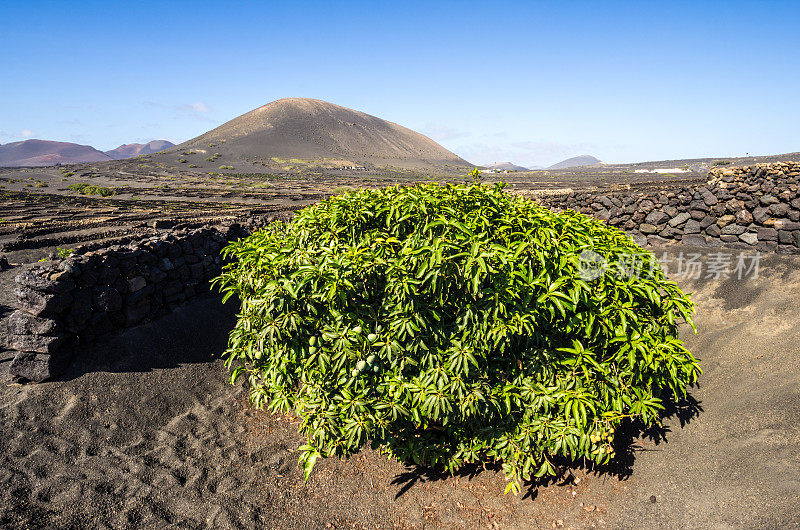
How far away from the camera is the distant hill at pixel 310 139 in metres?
118

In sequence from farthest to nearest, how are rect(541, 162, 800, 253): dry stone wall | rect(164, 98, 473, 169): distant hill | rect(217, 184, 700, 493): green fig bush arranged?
1. rect(164, 98, 473, 169): distant hill
2. rect(541, 162, 800, 253): dry stone wall
3. rect(217, 184, 700, 493): green fig bush

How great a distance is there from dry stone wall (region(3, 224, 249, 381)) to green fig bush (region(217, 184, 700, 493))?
348cm

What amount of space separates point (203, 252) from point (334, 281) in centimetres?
752

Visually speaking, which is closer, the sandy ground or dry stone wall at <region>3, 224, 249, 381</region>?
the sandy ground

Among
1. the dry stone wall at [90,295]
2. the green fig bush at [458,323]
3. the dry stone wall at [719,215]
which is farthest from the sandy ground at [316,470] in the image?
the dry stone wall at [719,215]

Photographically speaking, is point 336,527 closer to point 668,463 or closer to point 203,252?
point 668,463

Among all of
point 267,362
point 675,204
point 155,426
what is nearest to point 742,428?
point 267,362

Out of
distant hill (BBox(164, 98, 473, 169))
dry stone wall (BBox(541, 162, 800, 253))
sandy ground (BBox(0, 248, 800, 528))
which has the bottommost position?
sandy ground (BBox(0, 248, 800, 528))

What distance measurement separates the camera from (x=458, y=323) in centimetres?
415

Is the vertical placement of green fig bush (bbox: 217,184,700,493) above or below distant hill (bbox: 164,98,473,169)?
below

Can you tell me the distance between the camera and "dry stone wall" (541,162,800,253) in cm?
1020

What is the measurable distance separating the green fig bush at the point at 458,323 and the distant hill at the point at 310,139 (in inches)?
3973

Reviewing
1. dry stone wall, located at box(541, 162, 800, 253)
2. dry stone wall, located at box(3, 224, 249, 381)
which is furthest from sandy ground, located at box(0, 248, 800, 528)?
dry stone wall, located at box(541, 162, 800, 253)

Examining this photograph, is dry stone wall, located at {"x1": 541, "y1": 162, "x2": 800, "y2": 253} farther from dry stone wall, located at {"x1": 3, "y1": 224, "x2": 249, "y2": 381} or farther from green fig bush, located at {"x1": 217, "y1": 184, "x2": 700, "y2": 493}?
dry stone wall, located at {"x1": 3, "y1": 224, "x2": 249, "y2": 381}
